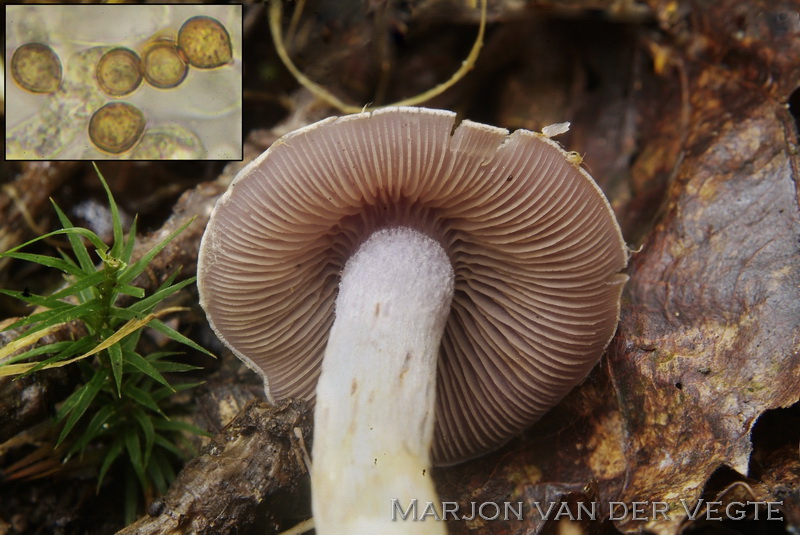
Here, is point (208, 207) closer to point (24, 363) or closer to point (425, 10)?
point (24, 363)

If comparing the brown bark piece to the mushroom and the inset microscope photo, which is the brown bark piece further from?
the inset microscope photo

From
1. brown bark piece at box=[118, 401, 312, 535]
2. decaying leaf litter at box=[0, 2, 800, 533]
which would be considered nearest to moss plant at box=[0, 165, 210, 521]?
decaying leaf litter at box=[0, 2, 800, 533]

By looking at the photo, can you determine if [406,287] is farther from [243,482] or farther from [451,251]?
[243,482]

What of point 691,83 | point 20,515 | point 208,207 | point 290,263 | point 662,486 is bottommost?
point 20,515

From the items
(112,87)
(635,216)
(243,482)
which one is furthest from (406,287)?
(112,87)

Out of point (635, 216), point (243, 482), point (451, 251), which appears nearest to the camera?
point (243, 482)

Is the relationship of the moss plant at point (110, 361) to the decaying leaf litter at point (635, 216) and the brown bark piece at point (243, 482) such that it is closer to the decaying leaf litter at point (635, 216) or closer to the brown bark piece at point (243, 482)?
the decaying leaf litter at point (635, 216)

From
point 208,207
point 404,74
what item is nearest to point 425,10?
point 404,74
